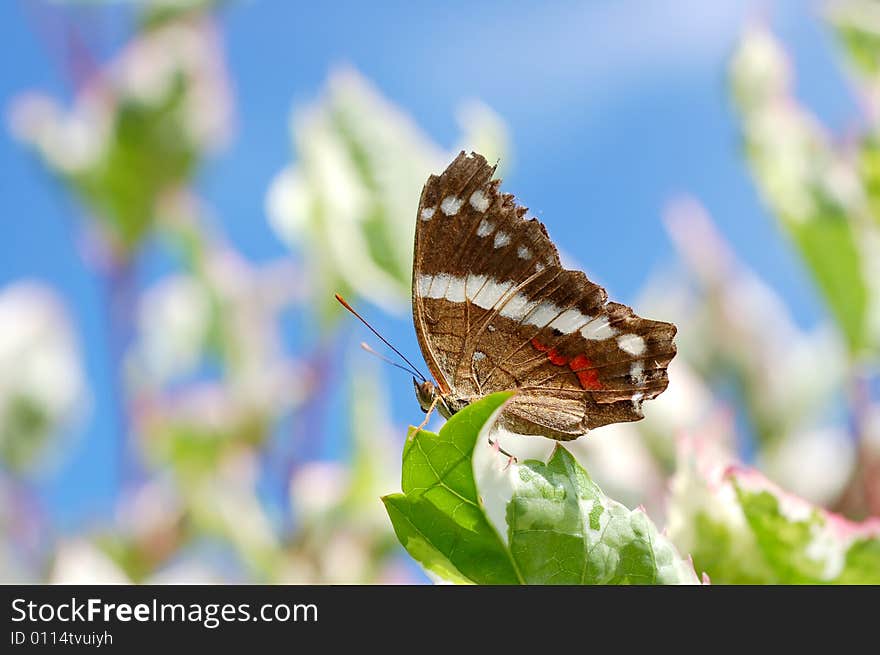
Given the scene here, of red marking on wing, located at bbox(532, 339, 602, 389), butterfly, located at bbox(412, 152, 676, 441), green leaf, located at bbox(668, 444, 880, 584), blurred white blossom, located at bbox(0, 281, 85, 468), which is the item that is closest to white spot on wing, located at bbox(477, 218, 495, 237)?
butterfly, located at bbox(412, 152, 676, 441)

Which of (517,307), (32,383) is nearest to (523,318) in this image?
(517,307)

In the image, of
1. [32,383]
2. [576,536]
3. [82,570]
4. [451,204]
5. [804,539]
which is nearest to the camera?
[576,536]

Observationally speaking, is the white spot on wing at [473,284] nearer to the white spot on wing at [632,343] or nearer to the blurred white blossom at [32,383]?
the white spot on wing at [632,343]

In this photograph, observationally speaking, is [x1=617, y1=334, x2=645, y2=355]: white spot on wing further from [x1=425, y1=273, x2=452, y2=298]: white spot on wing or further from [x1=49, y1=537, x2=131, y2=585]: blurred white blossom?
[x1=49, y1=537, x2=131, y2=585]: blurred white blossom

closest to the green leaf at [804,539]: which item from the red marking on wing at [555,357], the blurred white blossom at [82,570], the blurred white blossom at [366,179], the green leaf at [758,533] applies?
the green leaf at [758,533]

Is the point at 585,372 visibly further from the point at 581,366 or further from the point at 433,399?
the point at 433,399

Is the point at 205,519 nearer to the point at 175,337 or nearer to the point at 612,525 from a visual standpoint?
the point at 175,337
